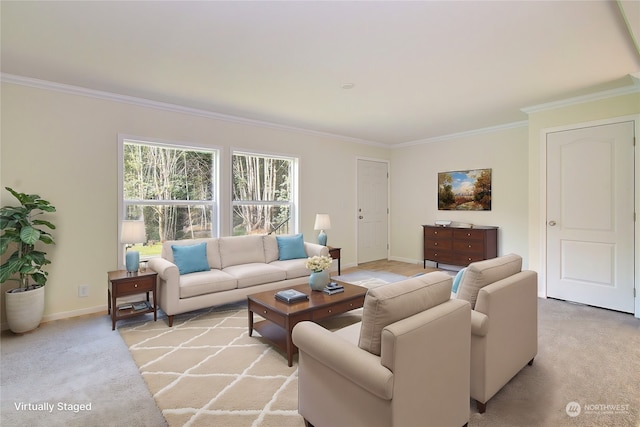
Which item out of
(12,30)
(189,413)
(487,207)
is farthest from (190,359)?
(487,207)

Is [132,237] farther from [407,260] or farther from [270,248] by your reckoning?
[407,260]

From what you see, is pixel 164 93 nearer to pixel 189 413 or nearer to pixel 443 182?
pixel 189 413

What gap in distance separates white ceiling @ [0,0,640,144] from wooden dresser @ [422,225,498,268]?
210 cm

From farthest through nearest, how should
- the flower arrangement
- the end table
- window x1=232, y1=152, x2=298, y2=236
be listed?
window x1=232, y1=152, x2=298, y2=236
the end table
the flower arrangement

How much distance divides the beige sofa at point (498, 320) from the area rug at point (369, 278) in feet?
8.60

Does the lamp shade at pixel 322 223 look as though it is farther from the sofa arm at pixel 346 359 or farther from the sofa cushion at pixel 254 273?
the sofa arm at pixel 346 359

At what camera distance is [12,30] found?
93.5 inches

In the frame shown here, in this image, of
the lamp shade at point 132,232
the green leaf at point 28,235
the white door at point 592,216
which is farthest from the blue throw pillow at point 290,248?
the white door at point 592,216

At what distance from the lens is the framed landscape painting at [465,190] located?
18.3ft

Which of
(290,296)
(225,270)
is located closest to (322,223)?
(225,270)

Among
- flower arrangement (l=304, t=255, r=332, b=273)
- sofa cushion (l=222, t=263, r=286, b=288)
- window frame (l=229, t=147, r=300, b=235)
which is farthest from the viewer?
window frame (l=229, t=147, r=300, b=235)

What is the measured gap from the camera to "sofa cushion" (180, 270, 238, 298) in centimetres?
338

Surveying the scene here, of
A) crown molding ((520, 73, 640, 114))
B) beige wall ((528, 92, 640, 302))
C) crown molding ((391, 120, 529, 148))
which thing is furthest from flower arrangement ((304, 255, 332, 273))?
crown molding ((391, 120, 529, 148))

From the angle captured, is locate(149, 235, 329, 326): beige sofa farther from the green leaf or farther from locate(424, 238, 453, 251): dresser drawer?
locate(424, 238, 453, 251): dresser drawer
